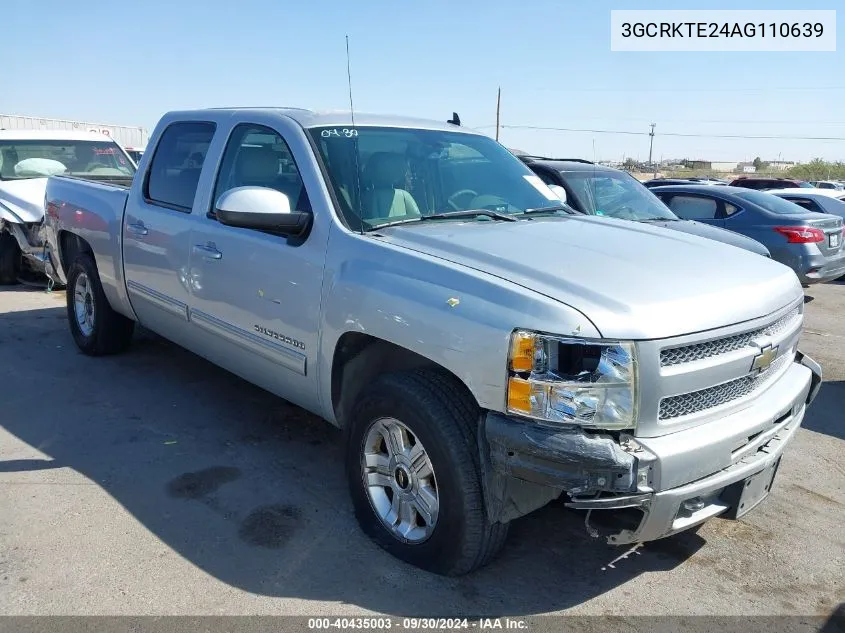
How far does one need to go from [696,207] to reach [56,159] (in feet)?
28.6

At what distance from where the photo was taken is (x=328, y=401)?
355cm

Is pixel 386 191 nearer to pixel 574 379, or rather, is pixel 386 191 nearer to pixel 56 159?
pixel 574 379

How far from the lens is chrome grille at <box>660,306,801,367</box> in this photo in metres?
2.59

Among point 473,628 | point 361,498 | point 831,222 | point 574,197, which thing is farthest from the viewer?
point 831,222

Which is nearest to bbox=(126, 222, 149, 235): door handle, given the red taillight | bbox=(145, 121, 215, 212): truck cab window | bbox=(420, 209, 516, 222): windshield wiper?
bbox=(145, 121, 215, 212): truck cab window

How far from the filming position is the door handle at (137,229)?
193 inches

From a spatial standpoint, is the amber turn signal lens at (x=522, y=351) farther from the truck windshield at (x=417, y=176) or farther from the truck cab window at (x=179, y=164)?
the truck cab window at (x=179, y=164)

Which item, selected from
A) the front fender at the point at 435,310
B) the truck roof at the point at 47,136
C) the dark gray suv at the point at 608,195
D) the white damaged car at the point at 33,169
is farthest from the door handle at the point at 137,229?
the truck roof at the point at 47,136

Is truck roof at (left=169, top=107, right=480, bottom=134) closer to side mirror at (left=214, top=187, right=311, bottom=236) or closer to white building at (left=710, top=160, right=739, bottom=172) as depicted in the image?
side mirror at (left=214, top=187, right=311, bottom=236)

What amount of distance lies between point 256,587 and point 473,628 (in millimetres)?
914

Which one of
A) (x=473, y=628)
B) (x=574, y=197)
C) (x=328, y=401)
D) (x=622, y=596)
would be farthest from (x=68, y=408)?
(x=574, y=197)

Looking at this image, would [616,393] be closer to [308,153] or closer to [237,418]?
[308,153]

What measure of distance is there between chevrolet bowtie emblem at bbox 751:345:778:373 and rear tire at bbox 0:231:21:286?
30.1ft

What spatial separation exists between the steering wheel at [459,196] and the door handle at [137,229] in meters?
2.20
